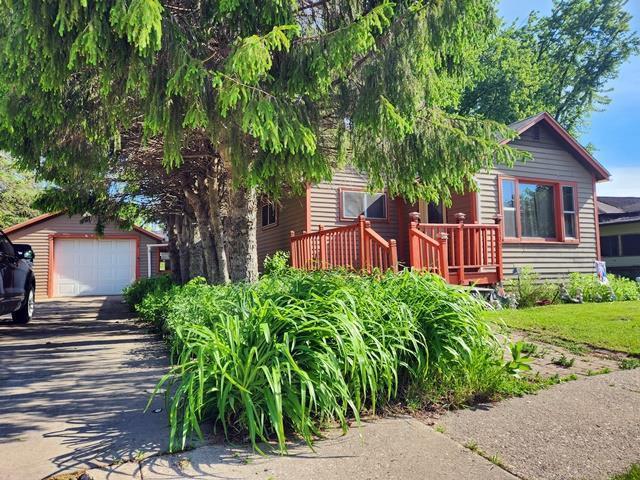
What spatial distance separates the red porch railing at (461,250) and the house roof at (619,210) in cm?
1365

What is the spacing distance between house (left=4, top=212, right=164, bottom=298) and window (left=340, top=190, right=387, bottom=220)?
447 inches

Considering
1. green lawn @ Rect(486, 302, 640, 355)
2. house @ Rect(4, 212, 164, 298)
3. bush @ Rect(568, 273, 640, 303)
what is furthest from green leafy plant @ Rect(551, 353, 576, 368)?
house @ Rect(4, 212, 164, 298)

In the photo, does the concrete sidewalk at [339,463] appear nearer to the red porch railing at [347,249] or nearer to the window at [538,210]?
the red porch railing at [347,249]

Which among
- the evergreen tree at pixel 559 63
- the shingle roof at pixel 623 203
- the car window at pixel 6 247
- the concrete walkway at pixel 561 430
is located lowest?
the concrete walkway at pixel 561 430

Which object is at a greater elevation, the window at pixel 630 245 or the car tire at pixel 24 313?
the window at pixel 630 245

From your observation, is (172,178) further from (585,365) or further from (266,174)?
(585,365)

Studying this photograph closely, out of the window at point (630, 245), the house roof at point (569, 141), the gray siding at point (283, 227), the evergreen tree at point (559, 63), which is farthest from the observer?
the evergreen tree at point (559, 63)

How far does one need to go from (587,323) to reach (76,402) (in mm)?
6797

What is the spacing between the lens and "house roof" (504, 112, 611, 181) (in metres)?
11.9

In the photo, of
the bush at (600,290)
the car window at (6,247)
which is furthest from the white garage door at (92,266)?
the bush at (600,290)

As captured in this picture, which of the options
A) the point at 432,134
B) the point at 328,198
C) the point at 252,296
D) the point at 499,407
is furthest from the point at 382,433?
the point at 328,198

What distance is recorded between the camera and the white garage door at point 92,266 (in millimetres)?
19781

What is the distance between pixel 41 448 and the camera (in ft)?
9.95

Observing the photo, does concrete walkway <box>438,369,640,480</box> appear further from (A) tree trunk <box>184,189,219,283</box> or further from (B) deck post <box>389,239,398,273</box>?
(A) tree trunk <box>184,189,219,283</box>
